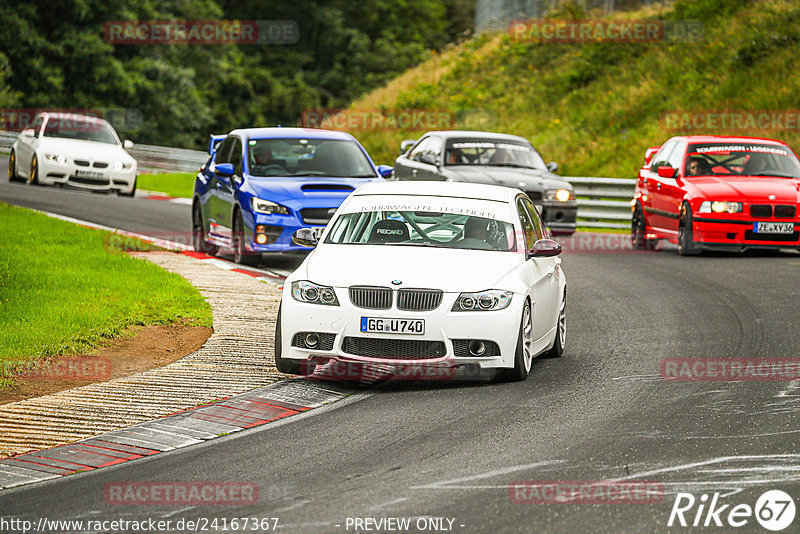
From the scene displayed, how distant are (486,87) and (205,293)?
3272 centimetres

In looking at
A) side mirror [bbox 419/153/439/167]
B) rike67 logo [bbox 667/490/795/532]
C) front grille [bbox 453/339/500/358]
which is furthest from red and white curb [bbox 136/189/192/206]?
rike67 logo [bbox 667/490/795/532]

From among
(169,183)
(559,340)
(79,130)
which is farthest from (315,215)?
(169,183)

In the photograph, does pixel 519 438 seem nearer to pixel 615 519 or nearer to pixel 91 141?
pixel 615 519

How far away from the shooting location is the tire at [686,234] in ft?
61.6

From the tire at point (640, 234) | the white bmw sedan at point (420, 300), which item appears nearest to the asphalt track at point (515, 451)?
the white bmw sedan at point (420, 300)

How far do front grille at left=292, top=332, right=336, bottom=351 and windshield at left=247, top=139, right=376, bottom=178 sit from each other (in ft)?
25.3

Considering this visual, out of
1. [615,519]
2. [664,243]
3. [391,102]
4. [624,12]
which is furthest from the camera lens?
[391,102]

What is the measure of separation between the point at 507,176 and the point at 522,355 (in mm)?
11839

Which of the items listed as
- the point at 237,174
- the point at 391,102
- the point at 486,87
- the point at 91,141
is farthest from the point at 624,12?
the point at 237,174

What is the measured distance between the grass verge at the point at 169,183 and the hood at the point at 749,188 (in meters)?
15.5

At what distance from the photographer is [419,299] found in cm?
934

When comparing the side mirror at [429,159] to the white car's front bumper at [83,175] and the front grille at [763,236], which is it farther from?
the white car's front bumper at [83,175]

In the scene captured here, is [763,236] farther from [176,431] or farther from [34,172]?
[34,172]

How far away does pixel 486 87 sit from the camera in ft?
149
